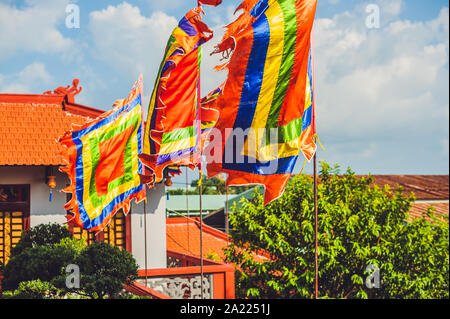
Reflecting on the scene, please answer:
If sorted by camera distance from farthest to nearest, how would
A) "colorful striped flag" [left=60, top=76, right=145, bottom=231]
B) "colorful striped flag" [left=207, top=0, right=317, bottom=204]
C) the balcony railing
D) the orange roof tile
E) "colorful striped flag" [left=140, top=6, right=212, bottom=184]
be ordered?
the orange roof tile, the balcony railing, "colorful striped flag" [left=60, top=76, right=145, bottom=231], "colorful striped flag" [left=140, top=6, right=212, bottom=184], "colorful striped flag" [left=207, top=0, right=317, bottom=204]

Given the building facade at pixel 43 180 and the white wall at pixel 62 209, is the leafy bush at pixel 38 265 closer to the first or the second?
the building facade at pixel 43 180

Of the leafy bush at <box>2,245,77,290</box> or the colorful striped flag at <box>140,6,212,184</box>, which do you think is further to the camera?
the leafy bush at <box>2,245,77,290</box>

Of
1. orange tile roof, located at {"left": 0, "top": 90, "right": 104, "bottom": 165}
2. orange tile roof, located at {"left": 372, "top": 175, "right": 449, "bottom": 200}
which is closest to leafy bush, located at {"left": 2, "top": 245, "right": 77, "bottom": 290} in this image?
orange tile roof, located at {"left": 0, "top": 90, "right": 104, "bottom": 165}

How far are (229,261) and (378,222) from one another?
3848 millimetres

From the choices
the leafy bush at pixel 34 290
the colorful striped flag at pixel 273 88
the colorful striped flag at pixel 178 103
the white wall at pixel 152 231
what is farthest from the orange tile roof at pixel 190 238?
the colorful striped flag at pixel 273 88

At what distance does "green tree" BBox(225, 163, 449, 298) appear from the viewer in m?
12.6

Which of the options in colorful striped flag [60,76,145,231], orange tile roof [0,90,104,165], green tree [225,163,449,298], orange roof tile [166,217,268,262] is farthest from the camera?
orange roof tile [166,217,268,262]

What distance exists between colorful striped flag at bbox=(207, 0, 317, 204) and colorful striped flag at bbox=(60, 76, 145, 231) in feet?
13.9

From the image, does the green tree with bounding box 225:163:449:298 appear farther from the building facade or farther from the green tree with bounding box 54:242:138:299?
the green tree with bounding box 54:242:138:299

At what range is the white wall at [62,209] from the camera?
47.2 ft

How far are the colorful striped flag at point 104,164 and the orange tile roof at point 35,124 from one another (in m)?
2.59

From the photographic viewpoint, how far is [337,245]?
12328 millimetres

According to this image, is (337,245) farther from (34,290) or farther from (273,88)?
(34,290)
